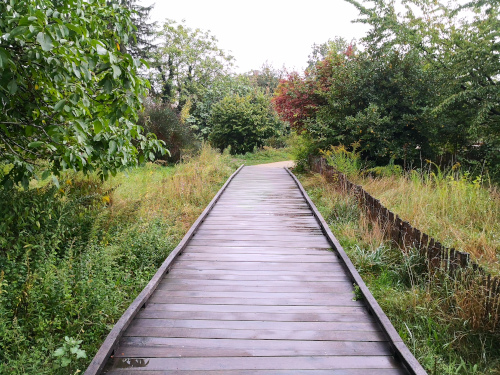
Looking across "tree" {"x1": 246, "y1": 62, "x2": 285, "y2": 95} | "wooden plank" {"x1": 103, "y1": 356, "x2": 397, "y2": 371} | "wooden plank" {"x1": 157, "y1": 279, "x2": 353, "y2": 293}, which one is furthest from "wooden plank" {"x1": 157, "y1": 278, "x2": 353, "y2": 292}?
"tree" {"x1": 246, "y1": 62, "x2": 285, "y2": 95}

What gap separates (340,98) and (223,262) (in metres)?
8.12

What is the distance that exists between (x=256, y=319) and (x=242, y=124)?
18.5 meters

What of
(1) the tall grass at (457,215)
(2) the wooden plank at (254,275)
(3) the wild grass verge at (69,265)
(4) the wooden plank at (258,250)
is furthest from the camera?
(4) the wooden plank at (258,250)

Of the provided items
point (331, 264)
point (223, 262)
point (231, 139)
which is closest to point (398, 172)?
point (331, 264)

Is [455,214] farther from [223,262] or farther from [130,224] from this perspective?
[130,224]

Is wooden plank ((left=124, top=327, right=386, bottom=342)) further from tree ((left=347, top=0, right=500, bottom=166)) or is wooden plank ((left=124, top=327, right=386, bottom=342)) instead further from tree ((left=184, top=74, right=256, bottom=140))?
tree ((left=184, top=74, right=256, bottom=140))

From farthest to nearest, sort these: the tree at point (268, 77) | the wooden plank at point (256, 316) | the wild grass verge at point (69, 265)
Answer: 1. the tree at point (268, 77)
2. the wooden plank at point (256, 316)
3. the wild grass verge at point (69, 265)

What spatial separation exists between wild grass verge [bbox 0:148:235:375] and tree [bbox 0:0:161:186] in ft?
3.31

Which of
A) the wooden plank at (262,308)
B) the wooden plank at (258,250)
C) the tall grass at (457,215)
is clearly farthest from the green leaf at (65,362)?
the tall grass at (457,215)

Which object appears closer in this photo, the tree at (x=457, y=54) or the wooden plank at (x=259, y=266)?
the wooden plank at (x=259, y=266)

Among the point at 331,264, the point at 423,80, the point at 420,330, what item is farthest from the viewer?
the point at 423,80

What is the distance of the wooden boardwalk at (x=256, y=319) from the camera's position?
2.68 m

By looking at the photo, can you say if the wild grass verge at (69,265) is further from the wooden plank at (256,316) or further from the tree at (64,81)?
the tree at (64,81)

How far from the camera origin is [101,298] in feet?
11.8
